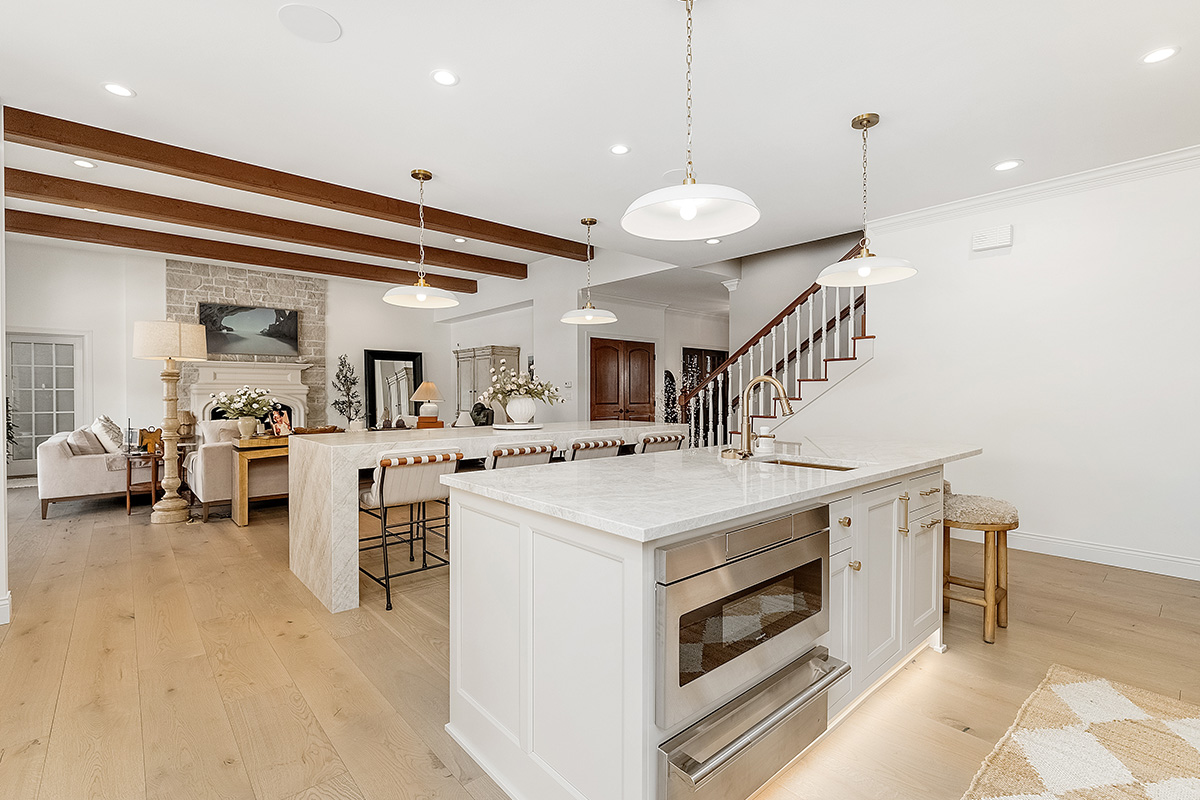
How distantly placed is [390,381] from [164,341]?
4.65 metres

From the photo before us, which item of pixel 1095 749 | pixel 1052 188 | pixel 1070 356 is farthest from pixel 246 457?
pixel 1052 188

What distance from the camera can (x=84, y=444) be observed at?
17.6 feet

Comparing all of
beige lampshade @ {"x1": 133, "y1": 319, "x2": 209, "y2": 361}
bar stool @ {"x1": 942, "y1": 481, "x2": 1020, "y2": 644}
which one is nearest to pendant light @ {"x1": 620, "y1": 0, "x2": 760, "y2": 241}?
bar stool @ {"x1": 942, "y1": 481, "x2": 1020, "y2": 644}

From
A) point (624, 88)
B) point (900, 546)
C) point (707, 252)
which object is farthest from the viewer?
point (707, 252)

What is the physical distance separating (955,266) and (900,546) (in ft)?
10.3

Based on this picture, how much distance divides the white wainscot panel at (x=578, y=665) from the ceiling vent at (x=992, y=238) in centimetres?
429

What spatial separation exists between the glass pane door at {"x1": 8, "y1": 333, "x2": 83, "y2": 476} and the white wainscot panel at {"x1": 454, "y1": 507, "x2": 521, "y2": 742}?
8177 millimetres

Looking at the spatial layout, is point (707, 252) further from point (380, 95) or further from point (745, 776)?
point (745, 776)

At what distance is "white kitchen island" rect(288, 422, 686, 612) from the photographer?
3.07 meters

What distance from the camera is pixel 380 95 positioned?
2822 millimetres

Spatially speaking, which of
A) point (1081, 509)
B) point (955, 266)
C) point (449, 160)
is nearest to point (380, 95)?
point (449, 160)

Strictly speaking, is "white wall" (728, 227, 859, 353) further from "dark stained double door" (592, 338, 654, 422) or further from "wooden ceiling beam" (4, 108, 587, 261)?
"wooden ceiling beam" (4, 108, 587, 261)

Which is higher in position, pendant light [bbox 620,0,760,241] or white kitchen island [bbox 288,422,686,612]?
pendant light [bbox 620,0,760,241]

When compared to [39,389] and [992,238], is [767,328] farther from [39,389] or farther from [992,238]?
[39,389]
